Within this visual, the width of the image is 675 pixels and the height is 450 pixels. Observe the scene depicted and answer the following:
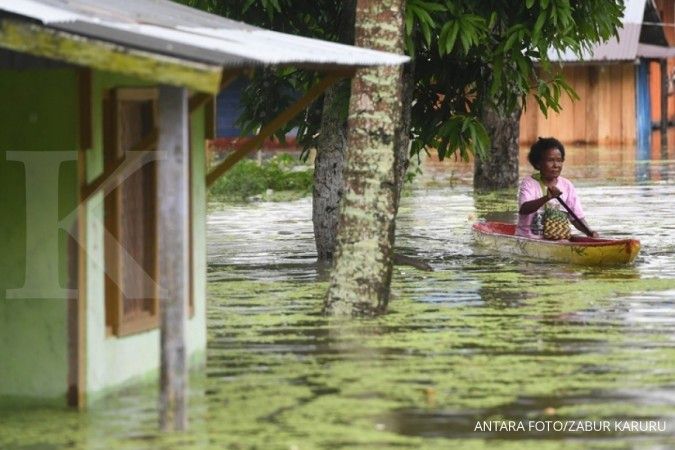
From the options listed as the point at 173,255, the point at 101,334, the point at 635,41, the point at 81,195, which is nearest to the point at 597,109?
the point at 635,41

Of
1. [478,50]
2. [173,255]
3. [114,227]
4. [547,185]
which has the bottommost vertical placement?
[173,255]

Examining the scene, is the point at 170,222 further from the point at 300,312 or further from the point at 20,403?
the point at 300,312

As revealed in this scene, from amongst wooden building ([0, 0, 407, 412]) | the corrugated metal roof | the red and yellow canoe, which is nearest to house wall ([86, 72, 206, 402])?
wooden building ([0, 0, 407, 412])

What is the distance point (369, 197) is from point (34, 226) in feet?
12.0

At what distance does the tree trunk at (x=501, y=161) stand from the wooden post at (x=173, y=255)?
1805cm

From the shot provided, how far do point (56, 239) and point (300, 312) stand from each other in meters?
3.87

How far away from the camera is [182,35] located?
29.3 ft

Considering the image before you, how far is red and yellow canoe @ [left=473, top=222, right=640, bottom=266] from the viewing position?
15398 millimetres

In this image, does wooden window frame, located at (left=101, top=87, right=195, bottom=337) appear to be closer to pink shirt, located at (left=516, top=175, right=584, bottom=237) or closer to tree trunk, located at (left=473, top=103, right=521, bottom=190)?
pink shirt, located at (left=516, top=175, right=584, bottom=237)

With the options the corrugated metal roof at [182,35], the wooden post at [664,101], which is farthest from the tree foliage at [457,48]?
the wooden post at [664,101]

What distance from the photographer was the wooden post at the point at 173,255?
8109 mm

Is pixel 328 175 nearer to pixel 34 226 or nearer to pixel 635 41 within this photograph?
pixel 34 226

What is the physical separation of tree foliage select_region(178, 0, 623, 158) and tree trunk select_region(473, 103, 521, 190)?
926 cm

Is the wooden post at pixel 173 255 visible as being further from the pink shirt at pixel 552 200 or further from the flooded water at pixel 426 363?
the pink shirt at pixel 552 200
